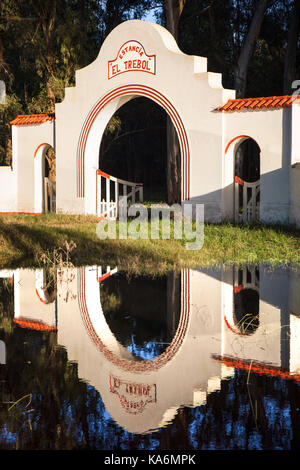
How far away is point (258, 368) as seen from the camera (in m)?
6.34

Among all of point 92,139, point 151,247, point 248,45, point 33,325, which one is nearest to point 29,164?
point 92,139

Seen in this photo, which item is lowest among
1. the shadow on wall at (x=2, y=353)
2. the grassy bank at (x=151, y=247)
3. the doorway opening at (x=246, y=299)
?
the shadow on wall at (x=2, y=353)

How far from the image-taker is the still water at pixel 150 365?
15.8ft

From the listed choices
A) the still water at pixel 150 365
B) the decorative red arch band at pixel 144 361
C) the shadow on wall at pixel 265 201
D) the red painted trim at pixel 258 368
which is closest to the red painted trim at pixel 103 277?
the still water at pixel 150 365

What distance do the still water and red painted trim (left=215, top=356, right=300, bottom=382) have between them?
0.01 meters

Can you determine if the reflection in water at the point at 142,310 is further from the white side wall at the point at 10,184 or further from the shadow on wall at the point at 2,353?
the white side wall at the point at 10,184

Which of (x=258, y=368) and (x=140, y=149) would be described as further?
(x=140, y=149)

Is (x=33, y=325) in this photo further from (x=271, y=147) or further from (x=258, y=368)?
(x=271, y=147)

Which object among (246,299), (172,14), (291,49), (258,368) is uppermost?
(291,49)

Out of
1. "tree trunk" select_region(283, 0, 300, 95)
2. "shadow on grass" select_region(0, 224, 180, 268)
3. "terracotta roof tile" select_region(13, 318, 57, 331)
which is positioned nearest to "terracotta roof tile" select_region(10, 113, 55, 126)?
"shadow on grass" select_region(0, 224, 180, 268)

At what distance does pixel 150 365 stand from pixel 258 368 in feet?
3.28

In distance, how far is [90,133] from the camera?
20828mm

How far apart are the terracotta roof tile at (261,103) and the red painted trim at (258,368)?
11204 millimetres

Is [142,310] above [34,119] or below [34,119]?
below
